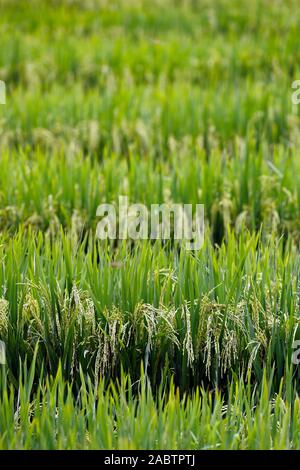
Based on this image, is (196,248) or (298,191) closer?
(196,248)

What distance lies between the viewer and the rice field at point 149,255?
161 cm

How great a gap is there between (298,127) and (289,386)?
99.3 inches

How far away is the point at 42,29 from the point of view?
652cm

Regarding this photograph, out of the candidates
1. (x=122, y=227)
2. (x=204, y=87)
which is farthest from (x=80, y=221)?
(x=204, y=87)

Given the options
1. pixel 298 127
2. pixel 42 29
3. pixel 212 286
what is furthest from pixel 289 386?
pixel 42 29

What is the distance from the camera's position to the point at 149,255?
210cm

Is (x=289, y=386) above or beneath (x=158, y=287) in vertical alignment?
beneath

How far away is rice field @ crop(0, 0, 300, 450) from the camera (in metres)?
1.61

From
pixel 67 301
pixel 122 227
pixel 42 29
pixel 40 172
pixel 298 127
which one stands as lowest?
pixel 67 301

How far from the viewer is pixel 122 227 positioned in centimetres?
271

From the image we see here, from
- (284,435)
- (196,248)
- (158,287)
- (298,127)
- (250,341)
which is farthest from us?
(298,127)

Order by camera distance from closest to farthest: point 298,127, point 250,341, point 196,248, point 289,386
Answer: point 289,386 < point 250,341 < point 196,248 < point 298,127
